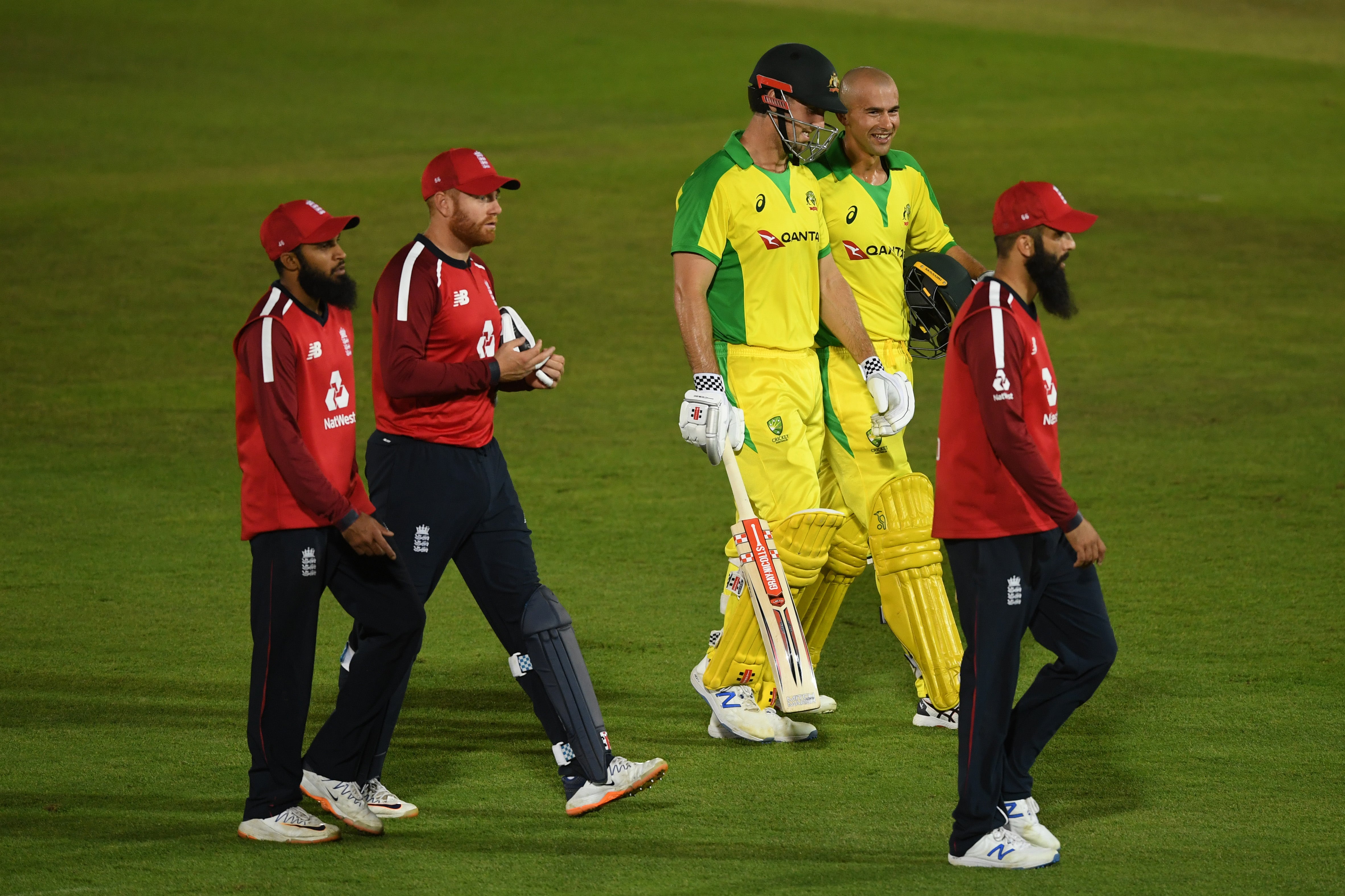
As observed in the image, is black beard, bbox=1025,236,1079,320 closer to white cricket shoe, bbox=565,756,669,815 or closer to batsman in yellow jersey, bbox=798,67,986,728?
batsman in yellow jersey, bbox=798,67,986,728

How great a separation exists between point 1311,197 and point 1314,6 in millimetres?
18814

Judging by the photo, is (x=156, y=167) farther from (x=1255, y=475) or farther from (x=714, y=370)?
(x=714, y=370)

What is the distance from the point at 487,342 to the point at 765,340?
1348 millimetres

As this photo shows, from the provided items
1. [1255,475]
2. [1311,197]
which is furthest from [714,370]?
[1311,197]

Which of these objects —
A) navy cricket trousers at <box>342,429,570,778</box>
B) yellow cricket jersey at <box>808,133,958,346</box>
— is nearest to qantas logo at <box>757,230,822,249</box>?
yellow cricket jersey at <box>808,133,958,346</box>

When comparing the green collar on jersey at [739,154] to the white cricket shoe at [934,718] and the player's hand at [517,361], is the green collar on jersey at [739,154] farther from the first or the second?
the white cricket shoe at [934,718]

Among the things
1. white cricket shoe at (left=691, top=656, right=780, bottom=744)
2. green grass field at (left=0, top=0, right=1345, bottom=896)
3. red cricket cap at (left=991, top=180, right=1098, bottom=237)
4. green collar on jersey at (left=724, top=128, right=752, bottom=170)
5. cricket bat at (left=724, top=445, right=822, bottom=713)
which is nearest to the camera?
red cricket cap at (left=991, top=180, right=1098, bottom=237)

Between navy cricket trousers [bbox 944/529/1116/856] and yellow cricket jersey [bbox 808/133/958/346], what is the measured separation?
2185 mm

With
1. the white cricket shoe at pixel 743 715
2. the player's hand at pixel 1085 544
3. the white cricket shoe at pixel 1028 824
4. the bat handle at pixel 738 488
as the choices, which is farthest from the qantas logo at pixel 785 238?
the white cricket shoe at pixel 1028 824

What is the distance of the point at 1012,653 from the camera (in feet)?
16.6

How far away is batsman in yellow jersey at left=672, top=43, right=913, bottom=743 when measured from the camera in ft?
21.4

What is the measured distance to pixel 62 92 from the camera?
1120 inches

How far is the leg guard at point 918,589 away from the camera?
258 inches

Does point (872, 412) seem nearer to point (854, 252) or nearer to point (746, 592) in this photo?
point (854, 252)
